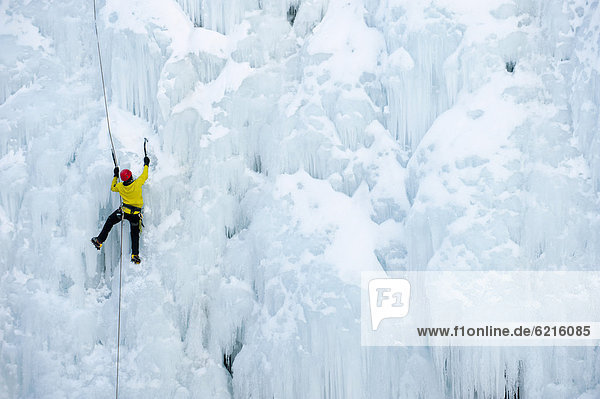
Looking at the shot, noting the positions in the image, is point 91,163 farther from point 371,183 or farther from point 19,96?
point 371,183

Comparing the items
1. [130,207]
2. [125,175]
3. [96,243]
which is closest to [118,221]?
[130,207]

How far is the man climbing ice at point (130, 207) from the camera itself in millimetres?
5195

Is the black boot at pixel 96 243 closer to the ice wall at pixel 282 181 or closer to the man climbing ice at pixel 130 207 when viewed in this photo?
the man climbing ice at pixel 130 207

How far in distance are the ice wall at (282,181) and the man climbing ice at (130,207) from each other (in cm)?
22

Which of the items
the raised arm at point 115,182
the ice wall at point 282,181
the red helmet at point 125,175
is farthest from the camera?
the raised arm at point 115,182

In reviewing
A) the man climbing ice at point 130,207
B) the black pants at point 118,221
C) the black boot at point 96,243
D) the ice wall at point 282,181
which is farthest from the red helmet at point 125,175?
the black boot at point 96,243

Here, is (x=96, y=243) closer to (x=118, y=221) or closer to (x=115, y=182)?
(x=118, y=221)

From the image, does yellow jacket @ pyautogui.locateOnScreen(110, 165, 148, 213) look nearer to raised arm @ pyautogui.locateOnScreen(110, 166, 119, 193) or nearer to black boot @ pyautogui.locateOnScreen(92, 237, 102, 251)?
raised arm @ pyautogui.locateOnScreen(110, 166, 119, 193)

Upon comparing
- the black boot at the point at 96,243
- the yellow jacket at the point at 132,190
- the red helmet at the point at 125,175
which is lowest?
the black boot at the point at 96,243

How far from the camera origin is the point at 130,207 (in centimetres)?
528

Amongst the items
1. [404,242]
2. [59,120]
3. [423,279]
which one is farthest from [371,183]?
[59,120]

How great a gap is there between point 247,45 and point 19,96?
8.23 ft

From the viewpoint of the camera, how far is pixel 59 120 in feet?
19.3

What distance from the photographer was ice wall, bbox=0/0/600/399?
4832 mm
